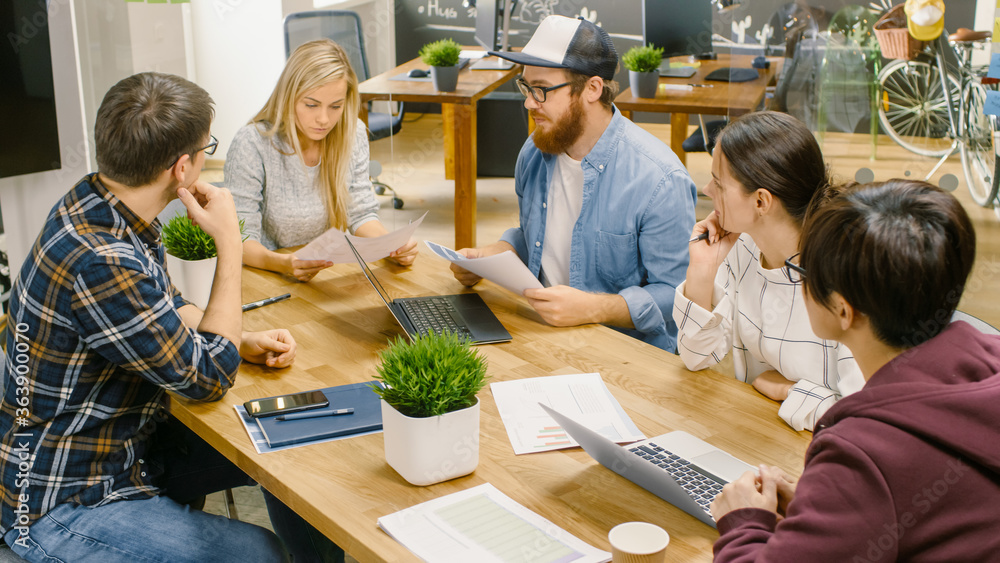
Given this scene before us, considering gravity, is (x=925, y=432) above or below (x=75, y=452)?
above

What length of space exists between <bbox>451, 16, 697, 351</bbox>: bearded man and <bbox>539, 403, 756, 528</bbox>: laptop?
0.67m

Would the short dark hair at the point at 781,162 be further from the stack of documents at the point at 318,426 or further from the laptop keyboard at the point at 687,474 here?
the stack of documents at the point at 318,426

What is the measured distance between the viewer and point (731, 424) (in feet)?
4.86

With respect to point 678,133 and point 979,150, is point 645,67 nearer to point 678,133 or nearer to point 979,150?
point 678,133

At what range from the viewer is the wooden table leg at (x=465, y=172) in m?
4.46

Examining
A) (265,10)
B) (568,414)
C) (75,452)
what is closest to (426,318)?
(568,414)

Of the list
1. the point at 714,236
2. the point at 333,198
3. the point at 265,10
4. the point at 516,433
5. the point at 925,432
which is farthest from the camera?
the point at 265,10

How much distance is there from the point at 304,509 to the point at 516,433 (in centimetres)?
37

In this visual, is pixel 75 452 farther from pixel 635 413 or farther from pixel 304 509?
pixel 635 413

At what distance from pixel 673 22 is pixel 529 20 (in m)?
1.47

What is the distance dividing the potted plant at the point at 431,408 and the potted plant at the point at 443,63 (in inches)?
129

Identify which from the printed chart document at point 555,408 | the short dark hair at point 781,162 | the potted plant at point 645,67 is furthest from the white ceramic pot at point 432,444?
the potted plant at point 645,67

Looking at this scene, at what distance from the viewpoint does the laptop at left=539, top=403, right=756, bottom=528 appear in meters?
1.21

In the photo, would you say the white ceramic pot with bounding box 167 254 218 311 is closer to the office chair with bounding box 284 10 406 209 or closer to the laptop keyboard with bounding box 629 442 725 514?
the laptop keyboard with bounding box 629 442 725 514
